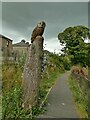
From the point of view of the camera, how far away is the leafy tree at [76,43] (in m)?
55.0

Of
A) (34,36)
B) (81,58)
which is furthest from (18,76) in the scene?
(81,58)

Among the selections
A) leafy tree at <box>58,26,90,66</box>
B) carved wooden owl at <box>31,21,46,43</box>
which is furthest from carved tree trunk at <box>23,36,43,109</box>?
leafy tree at <box>58,26,90,66</box>

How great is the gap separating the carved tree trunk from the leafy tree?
4479 centimetres

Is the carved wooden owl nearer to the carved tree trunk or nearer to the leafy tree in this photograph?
the carved tree trunk

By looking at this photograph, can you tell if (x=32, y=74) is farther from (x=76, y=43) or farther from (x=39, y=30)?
(x=76, y=43)

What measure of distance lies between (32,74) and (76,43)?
5124 cm

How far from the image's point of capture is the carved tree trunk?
8.21m

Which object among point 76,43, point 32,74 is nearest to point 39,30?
point 32,74

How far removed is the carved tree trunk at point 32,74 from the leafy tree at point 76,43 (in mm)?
44790

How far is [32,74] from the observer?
27.4 ft

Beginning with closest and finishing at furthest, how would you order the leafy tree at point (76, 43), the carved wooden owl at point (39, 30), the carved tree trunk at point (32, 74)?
the carved tree trunk at point (32, 74)
the carved wooden owl at point (39, 30)
the leafy tree at point (76, 43)

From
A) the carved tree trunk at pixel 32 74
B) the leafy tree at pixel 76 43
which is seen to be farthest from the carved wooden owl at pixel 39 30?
the leafy tree at pixel 76 43

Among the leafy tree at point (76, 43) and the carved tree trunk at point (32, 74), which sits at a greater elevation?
the leafy tree at point (76, 43)

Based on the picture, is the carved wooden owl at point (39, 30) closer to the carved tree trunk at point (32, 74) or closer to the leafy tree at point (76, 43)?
the carved tree trunk at point (32, 74)
